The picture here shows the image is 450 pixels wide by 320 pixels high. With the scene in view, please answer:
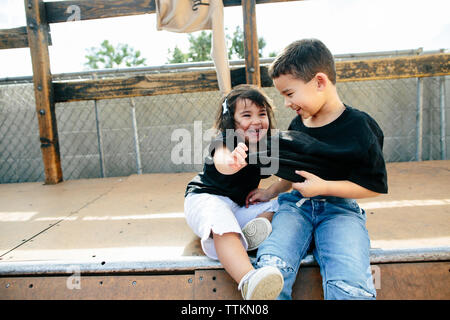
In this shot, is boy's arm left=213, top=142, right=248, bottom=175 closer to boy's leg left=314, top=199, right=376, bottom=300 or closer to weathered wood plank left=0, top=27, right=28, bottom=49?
boy's leg left=314, top=199, right=376, bottom=300

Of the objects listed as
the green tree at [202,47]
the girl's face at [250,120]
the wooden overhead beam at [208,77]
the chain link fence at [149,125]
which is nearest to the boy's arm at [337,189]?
the girl's face at [250,120]

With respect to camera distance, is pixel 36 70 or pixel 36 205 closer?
pixel 36 205

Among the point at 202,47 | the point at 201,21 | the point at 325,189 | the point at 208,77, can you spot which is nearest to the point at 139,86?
the point at 208,77

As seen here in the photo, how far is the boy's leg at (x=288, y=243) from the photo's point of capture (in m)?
1.02

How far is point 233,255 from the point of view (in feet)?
3.48

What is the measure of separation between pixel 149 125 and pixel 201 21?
1640 mm

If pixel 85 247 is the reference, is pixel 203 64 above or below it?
above

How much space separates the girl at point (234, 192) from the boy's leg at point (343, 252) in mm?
225

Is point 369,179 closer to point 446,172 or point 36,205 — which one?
point 446,172

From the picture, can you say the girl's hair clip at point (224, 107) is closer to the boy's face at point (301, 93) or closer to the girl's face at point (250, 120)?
the girl's face at point (250, 120)

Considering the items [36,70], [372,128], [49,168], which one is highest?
[36,70]

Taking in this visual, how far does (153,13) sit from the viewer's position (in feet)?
8.88
